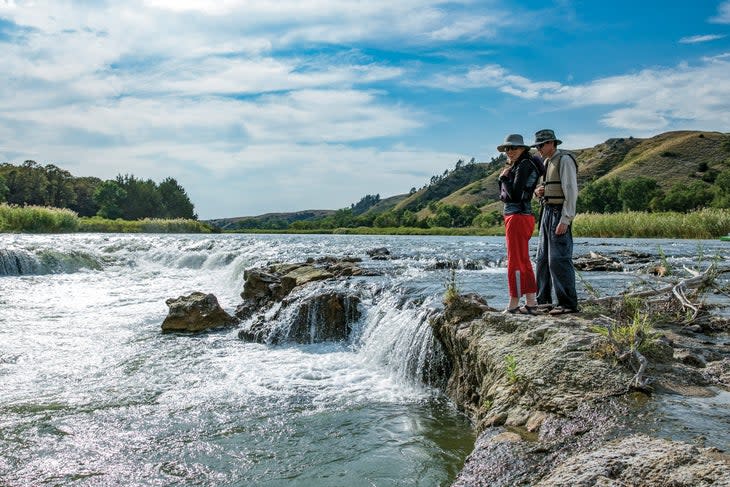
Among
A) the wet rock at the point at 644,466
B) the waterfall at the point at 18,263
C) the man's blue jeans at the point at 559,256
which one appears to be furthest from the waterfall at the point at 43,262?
the wet rock at the point at 644,466

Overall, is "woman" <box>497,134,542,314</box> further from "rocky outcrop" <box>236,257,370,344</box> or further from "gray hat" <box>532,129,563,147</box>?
"rocky outcrop" <box>236,257,370,344</box>

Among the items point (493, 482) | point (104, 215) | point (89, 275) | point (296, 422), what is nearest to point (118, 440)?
point (296, 422)

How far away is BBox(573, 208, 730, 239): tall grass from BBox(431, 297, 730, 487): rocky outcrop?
32093 mm

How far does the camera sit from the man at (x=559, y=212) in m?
6.63

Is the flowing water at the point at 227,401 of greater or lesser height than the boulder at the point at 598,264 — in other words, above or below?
below

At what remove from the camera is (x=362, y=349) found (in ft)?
32.9

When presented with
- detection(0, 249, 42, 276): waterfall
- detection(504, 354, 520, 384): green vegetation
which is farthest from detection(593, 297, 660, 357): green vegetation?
detection(0, 249, 42, 276): waterfall

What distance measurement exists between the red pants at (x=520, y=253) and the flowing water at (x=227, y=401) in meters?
1.58

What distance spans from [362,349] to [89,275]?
18192mm

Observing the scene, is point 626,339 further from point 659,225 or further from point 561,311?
point 659,225

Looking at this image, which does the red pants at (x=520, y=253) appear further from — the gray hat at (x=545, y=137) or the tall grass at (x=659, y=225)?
the tall grass at (x=659, y=225)

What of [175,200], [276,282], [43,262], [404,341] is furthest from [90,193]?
[404,341]

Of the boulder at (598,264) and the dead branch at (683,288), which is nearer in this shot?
the dead branch at (683,288)

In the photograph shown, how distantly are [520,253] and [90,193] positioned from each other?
110507mm
